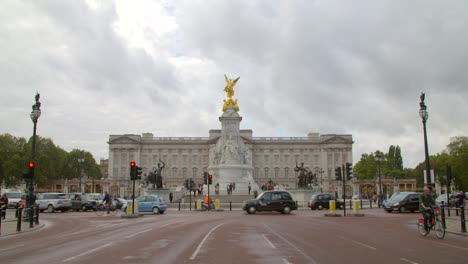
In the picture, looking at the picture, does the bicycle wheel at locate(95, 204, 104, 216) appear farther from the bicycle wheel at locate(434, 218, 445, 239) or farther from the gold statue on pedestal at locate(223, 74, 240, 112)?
the gold statue on pedestal at locate(223, 74, 240, 112)

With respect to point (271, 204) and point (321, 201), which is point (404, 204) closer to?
point (321, 201)

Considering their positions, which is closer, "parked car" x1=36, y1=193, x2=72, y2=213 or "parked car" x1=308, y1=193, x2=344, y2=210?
"parked car" x1=36, y1=193, x2=72, y2=213

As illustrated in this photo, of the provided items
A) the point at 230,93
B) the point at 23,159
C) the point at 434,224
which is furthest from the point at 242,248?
the point at 23,159

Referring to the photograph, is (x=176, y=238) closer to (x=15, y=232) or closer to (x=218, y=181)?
(x=15, y=232)

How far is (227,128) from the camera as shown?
245 ft

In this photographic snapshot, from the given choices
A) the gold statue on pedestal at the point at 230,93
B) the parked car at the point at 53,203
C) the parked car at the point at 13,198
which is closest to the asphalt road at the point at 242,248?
the parked car at the point at 53,203

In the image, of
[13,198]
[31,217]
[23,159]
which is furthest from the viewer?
[23,159]

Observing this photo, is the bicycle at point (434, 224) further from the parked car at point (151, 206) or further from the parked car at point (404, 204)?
the parked car at point (151, 206)

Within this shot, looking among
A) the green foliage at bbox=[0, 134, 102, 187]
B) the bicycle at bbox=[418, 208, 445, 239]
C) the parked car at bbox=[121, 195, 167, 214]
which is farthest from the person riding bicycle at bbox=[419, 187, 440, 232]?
the green foliage at bbox=[0, 134, 102, 187]

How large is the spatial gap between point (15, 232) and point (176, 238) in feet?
30.9

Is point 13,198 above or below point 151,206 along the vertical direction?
above

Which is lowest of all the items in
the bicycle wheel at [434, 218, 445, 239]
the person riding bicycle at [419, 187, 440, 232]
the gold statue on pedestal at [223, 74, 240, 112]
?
the bicycle wheel at [434, 218, 445, 239]

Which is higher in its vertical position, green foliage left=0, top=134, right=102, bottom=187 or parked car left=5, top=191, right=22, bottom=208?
green foliage left=0, top=134, right=102, bottom=187

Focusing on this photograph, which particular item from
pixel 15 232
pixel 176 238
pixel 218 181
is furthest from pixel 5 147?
pixel 176 238
